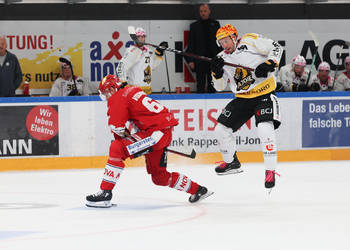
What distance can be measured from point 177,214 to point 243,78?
162 centimetres

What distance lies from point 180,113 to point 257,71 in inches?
120

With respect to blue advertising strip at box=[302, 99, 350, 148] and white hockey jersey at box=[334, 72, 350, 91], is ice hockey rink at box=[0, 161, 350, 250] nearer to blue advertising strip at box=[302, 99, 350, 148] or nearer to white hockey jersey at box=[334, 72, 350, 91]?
blue advertising strip at box=[302, 99, 350, 148]

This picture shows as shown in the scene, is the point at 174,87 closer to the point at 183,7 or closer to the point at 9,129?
the point at 183,7

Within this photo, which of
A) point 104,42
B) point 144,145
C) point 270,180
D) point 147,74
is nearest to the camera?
point 144,145

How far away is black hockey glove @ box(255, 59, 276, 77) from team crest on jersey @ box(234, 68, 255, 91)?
10.3 inches

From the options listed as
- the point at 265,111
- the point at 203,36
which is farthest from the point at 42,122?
the point at 265,111

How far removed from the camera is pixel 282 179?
27.4 ft

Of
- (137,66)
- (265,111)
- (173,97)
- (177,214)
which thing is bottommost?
(177,214)

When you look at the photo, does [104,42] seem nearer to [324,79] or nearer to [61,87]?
[61,87]

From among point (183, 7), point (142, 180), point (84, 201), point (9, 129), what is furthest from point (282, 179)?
point (183, 7)

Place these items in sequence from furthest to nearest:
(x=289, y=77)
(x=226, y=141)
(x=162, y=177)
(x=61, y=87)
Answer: (x=289, y=77) → (x=61, y=87) → (x=226, y=141) → (x=162, y=177)

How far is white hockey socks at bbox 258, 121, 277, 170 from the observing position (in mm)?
6887

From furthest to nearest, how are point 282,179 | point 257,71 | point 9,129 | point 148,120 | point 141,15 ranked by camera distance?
point 141,15, point 9,129, point 282,179, point 257,71, point 148,120

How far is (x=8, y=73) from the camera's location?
997 cm
